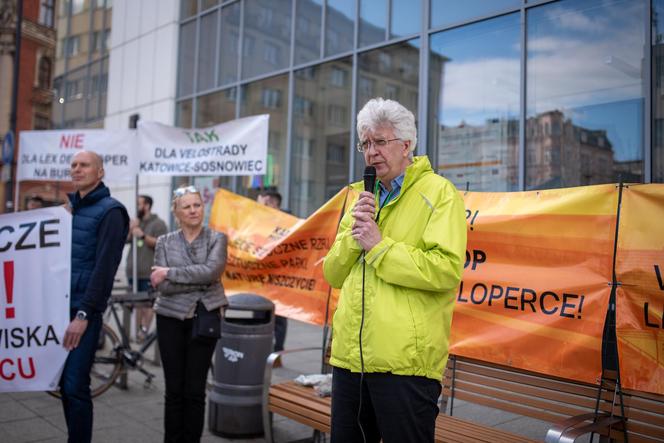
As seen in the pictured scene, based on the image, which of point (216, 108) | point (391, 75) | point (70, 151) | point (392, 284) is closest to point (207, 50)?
point (216, 108)

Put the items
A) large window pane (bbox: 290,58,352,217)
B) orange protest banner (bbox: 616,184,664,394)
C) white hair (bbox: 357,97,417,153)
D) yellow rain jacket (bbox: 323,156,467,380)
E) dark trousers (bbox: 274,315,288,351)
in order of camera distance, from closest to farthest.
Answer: yellow rain jacket (bbox: 323,156,467,380), white hair (bbox: 357,97,417,153), orange protest banner (bbox: 616,184,664,394), dark trousers (bbox: 274,315,288,351), large window pane (bbox: 290,58,352,217)

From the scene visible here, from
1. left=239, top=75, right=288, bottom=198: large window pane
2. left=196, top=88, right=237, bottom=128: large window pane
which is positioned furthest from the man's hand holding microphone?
left=196, top=88, right=237, bottom=128: large window pane

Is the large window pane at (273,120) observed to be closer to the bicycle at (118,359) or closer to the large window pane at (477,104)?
the large window pane at (477,104)

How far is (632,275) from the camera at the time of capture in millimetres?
3061

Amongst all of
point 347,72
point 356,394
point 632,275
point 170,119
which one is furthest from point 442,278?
point 170,119

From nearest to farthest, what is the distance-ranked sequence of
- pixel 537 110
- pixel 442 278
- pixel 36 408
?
pixel 442 278 → pixel 36 408 → pixel 537 110

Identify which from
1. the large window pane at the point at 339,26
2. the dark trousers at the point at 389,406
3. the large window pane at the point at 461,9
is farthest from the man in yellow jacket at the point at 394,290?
the large window pane at the point at 339,26

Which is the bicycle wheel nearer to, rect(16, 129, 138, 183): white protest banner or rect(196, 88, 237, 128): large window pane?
rect(16, 129, 138, 183): white protest banner

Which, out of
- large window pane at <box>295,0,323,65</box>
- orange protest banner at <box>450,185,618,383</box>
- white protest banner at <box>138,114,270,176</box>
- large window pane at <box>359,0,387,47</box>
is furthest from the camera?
large window pane at <box>295,0,323,65</box>

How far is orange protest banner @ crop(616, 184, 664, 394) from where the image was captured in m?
2.95

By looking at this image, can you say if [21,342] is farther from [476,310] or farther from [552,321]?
[552,321]

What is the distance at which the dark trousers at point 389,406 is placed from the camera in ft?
7.52

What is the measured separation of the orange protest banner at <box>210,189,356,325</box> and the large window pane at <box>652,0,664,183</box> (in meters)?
3.77

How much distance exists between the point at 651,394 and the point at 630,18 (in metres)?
5.05
